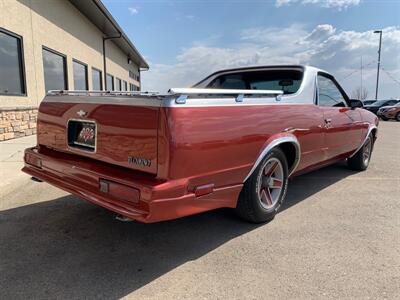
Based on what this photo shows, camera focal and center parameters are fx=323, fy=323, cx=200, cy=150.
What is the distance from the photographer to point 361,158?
605 centimetres

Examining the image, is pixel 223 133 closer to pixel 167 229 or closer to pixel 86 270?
pixel 167 229

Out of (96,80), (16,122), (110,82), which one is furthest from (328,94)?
(110,82)

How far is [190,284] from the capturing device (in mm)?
2412

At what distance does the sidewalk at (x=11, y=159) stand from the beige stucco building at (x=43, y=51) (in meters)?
0.47

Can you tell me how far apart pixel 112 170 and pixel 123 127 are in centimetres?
37

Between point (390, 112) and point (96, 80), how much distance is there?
20.3 metres

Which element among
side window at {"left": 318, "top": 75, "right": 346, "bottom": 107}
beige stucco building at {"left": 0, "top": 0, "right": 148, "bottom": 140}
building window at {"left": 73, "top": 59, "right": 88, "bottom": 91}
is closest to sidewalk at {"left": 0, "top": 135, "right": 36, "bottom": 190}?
beige stucco building at {"left": 0, "top": 0, "right": 148, "bottom": 140}

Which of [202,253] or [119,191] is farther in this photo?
[202,253]

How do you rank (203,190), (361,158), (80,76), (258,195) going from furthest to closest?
(80,76)
(361,158)
(258,195)
(203,190)

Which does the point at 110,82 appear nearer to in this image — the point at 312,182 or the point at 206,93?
the point at 312,182

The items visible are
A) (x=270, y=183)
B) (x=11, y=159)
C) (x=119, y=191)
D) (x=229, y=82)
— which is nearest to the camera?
(x=119, y=191)

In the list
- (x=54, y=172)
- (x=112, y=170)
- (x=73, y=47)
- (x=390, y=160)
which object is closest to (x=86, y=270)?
(x=112, y=170)

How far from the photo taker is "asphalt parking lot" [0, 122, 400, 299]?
2.35 m

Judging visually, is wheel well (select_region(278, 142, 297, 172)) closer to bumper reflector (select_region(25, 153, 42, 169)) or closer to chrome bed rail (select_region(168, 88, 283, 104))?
chrome bed rail (select_region(168, 88, 283, 104))
